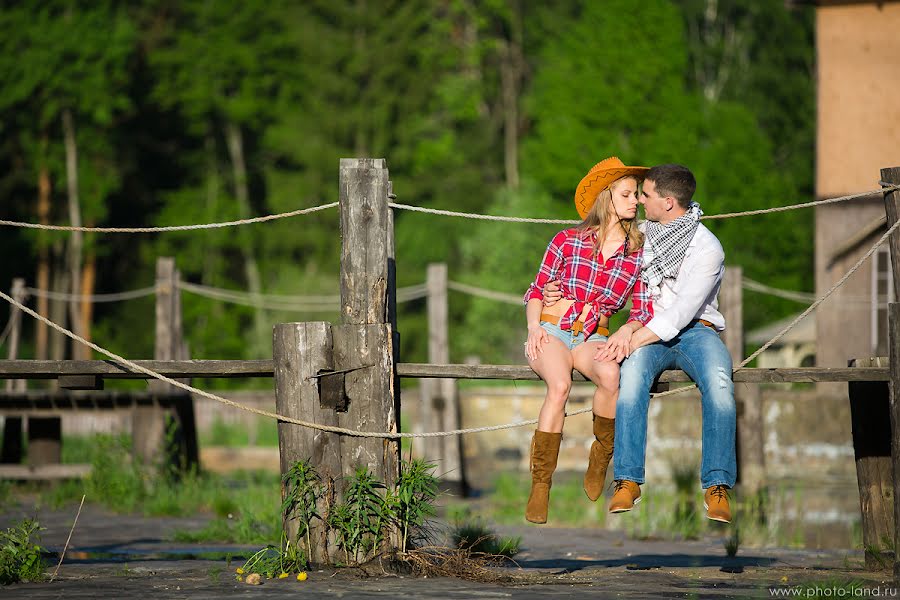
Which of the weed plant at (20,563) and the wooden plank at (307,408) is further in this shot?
the wooden plank at (307,408)

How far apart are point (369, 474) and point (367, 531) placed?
0.29 meters

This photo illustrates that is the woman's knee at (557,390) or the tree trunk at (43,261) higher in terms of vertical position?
the tree trunk at (43,261)

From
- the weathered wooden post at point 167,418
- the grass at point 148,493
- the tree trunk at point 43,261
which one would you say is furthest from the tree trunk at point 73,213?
the grass at point 148,493

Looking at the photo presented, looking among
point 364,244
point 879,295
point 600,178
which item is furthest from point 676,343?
point 879,295

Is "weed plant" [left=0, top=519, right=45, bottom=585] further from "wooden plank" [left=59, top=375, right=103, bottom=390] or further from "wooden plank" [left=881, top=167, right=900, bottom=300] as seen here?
"wooden plank" [left=881, top=167, right=900, bottom=300]

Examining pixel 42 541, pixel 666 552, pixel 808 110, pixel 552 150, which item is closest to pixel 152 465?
pixel 42 541

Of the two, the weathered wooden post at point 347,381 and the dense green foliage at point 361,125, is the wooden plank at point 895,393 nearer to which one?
the weathered wooden post at point 347,381

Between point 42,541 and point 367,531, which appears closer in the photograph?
point 367,531

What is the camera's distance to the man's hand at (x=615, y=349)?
6.71 metres

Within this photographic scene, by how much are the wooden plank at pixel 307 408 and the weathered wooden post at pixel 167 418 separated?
5775 millimetres

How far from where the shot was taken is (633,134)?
104 feet

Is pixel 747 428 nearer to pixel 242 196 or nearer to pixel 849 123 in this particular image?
pixel 849 123

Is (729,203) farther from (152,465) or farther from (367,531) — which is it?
(367,531)

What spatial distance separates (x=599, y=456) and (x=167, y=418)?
6867 mm
